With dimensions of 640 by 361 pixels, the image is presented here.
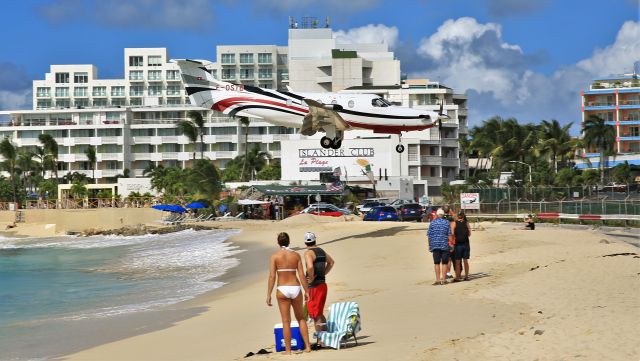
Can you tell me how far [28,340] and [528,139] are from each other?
279 ft

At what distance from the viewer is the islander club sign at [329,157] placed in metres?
91.5

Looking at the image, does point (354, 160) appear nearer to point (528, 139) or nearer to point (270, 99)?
point (528, 139)

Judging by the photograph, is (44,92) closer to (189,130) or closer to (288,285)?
(189,130)

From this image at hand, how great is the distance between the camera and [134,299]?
25781 millimetres

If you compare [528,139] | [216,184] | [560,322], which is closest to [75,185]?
[216,184]

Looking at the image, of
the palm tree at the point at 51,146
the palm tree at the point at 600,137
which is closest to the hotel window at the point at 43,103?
the palm tree at the point at 51,146

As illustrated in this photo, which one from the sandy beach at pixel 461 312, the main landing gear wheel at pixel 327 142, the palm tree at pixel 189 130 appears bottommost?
the sandy beach at pixel 461 312

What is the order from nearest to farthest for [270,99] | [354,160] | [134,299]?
[134,299] → [270,99] → [354,160]

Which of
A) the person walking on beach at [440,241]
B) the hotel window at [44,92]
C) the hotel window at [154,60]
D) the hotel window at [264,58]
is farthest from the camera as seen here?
the hotel window at [44,92]

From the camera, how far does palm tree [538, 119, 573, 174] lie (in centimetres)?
10012

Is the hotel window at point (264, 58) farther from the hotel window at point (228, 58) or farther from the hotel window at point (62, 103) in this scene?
the hotel window at point (62, 103)

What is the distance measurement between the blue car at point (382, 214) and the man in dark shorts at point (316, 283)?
4374 centimetres

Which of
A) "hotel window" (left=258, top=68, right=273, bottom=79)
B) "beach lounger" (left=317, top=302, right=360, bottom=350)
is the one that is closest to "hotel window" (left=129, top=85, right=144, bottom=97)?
"hotel window" (left=258, top=68, right=273, bottom=79)

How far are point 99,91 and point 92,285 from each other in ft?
419
